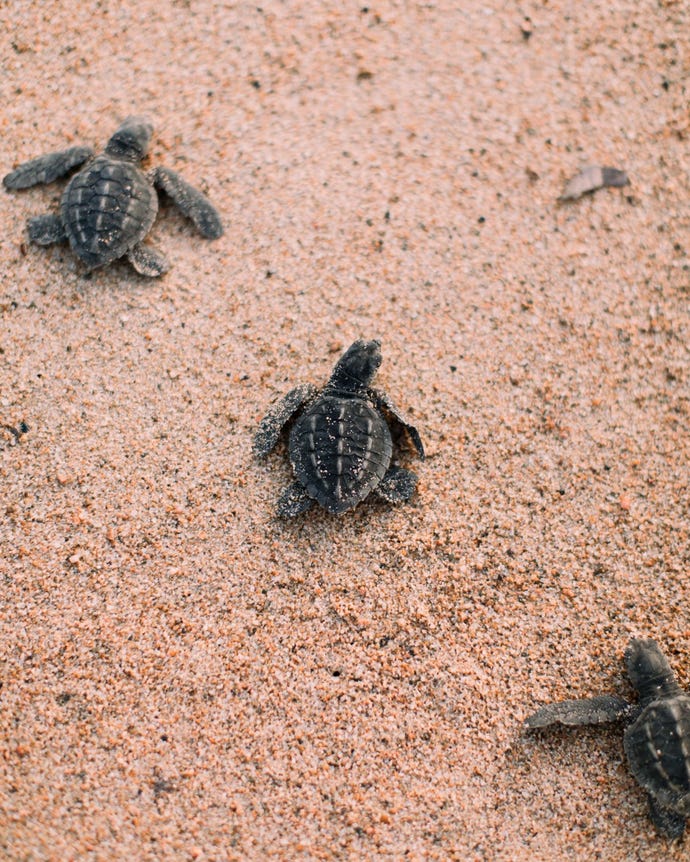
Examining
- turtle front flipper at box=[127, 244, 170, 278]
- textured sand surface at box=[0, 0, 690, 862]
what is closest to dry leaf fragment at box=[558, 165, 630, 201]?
textured sand surface at box=[0, 0, 690, 862]

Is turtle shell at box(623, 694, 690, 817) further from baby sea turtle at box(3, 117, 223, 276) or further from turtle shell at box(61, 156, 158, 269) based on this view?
turtle shell at box(61, 156, 158, 269)

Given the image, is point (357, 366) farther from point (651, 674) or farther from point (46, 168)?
point (46, 168)

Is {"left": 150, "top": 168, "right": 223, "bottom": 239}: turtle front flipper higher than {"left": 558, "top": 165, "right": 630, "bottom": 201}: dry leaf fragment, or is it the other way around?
{"left": 558, "top": 165, "right": 630, "bottom": 201}: dry leaf fragment

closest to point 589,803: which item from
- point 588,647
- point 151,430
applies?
point 588,647

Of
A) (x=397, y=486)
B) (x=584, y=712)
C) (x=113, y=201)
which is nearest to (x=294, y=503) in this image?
(x=397, y=486)

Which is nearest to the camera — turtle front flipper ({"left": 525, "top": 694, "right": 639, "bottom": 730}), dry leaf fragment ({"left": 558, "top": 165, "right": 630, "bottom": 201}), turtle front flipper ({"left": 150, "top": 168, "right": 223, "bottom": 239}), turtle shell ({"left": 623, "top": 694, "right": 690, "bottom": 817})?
turtle shell ({"left": 623, "top": 694, "right": 690, "bottom": 817})

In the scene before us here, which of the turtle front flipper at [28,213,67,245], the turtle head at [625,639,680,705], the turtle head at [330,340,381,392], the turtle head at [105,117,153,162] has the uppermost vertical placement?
the turtle head at [105,117,153,162]

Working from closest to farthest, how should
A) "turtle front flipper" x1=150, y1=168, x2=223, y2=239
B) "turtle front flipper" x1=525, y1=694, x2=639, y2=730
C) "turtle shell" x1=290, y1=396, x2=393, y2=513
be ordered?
"turtle front flipper" x1=525, y1=694, x2=639, y2=730 → "turtle shell" x1=290, y1=396, x2=393, y2=513 → "turtle front flipper" x1=150, y1=168, x2=223, y2=239

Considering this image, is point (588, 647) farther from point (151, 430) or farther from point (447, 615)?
point (151, 430)
